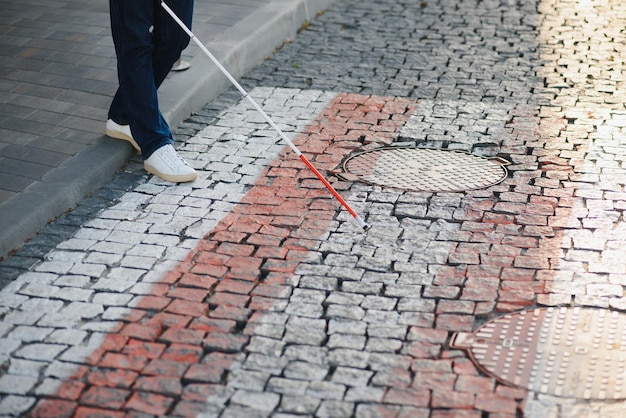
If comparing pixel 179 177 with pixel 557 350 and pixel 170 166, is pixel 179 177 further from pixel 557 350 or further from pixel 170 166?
pixel 557 350

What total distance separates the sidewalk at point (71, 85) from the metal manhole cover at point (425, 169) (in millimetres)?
1462

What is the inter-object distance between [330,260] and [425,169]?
1287 millimetres

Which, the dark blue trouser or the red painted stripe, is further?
the dark blue trouser

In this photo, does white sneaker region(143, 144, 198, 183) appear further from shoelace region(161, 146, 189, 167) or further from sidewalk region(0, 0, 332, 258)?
sidewalk region(0, 0, 332, 258)

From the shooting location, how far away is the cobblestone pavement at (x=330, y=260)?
3746mm

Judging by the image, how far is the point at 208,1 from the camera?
28.7 ft

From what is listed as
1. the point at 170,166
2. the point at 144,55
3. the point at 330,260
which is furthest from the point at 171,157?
the point at 330,260

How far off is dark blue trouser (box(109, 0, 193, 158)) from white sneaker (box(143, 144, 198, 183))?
0.14 ft

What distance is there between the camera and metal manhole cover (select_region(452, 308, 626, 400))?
12.3 ft

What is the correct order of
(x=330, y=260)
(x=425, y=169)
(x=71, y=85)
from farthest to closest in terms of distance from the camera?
(x=71, y=85), (x=425, y=169), (x=330, y=260)

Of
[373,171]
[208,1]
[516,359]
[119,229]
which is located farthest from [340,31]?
[516,359]

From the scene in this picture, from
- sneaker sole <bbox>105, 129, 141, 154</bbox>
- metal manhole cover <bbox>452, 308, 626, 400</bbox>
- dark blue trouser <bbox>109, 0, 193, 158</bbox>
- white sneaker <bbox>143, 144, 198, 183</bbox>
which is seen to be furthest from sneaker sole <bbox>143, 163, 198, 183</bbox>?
metal manhole cover <bbox>452, 308, 626, 400</bbox>

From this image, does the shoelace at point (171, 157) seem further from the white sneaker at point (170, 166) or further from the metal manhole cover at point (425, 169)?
the metal manhole cover at point (425, 169)

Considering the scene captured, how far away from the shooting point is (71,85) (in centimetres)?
677
